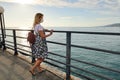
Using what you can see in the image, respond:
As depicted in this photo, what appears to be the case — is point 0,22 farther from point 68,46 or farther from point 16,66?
point 68,46

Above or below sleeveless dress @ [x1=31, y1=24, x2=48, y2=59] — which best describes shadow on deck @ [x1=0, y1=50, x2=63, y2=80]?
below

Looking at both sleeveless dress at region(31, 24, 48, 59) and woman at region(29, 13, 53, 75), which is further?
sleeveless dress at region(31, 24, 48, 59)

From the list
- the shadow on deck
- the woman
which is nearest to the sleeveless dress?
the woman

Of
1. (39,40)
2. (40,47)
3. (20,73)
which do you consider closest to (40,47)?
(40,47)

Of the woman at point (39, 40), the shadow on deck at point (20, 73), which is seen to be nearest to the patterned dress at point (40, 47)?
the woman at point (39, 40)

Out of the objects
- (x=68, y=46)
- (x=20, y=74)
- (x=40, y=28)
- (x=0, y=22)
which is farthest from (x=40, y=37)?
(x=0, y=22)

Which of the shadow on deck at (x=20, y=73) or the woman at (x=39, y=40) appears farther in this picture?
the shadow on deck at (x=20, y=73)

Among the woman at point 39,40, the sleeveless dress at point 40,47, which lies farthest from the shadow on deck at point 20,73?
the sleeveless dress at point 40,47

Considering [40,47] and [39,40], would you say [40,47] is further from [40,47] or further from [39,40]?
[39,40]

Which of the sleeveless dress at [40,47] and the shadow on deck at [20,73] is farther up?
the sleeveless dress at [40,47]

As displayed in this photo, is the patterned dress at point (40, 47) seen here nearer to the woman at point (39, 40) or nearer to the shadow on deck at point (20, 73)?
the woman at point (39, 40)

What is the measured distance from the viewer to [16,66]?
5.27m

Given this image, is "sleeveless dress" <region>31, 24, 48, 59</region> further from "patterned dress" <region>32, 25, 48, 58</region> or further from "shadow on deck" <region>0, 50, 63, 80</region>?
"shadow on deck" <region>0, 50, 63, 80</region>

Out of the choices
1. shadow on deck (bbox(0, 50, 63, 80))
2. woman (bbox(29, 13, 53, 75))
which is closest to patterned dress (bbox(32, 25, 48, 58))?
woman (bbox(29, 13, 53, 75))
